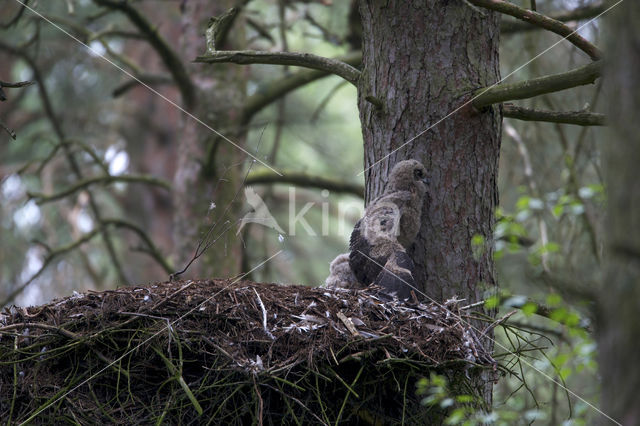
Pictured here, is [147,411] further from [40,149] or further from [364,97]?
[40,149]

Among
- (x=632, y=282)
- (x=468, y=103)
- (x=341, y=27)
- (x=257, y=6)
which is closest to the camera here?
(x=632, y=282)

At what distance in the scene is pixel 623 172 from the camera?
143 centimetres

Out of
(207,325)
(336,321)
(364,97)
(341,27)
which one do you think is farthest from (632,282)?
(341,27)

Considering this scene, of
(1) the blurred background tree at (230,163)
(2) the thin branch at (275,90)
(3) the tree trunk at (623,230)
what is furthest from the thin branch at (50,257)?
(3) the tree trunk at (623,230)

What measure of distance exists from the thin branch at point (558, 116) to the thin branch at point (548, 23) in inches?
10.8

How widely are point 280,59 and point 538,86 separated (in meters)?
1.42

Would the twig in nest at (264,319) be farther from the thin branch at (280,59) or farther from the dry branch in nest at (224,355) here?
the thin branch at (280,59)

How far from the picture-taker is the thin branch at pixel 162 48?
20.2ft

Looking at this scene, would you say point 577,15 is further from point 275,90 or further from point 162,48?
point 162,48

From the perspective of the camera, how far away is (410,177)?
12.4 feet

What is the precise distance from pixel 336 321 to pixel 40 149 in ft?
35.6

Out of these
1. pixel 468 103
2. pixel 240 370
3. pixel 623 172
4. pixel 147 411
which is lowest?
pixel 147 411

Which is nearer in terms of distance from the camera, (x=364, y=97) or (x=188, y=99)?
(x=364, y=97)

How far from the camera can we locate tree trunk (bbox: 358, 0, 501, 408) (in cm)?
383
